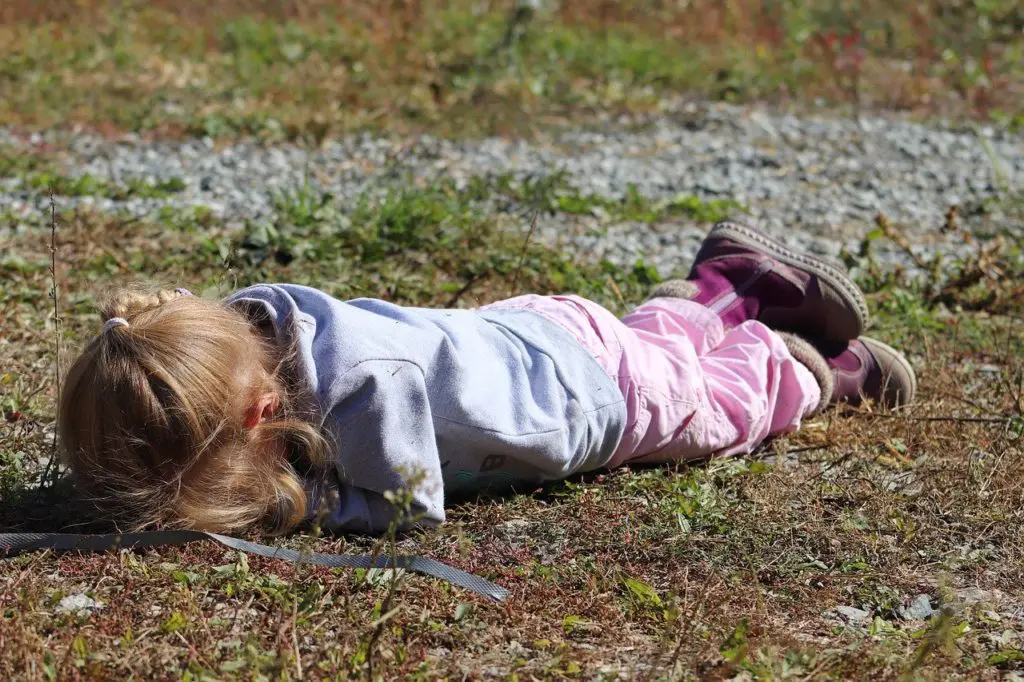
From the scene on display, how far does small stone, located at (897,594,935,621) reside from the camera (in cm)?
279

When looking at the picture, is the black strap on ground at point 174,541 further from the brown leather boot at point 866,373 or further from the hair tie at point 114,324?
the brown leather boot at point 866,373

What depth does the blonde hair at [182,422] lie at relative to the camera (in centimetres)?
279

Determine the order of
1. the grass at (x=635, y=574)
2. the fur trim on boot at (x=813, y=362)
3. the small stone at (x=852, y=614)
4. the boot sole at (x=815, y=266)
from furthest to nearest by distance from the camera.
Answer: the boot sole at (x=815, y=266) → the fur trim on boot at (x=813, y=362) → the small stone at (x=852, y=614) → the grass at (x=635, y=574)

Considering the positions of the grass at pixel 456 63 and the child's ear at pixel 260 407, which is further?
the grass at pixel 456 63

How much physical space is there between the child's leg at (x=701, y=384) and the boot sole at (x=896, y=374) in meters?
0.31

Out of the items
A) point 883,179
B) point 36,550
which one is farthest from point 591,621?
point 883,179

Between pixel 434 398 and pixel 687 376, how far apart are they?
0.91 metres

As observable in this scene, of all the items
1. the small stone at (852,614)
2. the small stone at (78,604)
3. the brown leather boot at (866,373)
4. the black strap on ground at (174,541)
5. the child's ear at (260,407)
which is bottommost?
the small stone at (78,604)

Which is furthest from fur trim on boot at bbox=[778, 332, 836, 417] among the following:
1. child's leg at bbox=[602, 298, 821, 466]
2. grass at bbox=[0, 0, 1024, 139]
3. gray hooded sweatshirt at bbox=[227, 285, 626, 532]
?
grass at bbox=[0, 0, 1024, 139]

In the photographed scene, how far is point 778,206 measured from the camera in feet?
21.3

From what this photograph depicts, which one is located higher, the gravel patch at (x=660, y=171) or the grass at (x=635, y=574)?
the gravel patch at (x=660, y=171)

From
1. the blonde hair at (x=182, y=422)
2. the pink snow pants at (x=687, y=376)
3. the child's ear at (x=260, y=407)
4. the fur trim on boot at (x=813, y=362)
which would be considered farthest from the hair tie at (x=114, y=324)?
the fur trim on boot at (x=813, y=362)

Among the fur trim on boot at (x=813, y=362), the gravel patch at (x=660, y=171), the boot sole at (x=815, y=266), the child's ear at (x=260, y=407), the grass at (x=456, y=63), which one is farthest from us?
the grass at (x=456, y=63)

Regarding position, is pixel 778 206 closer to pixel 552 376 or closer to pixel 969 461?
pixel 969 461
